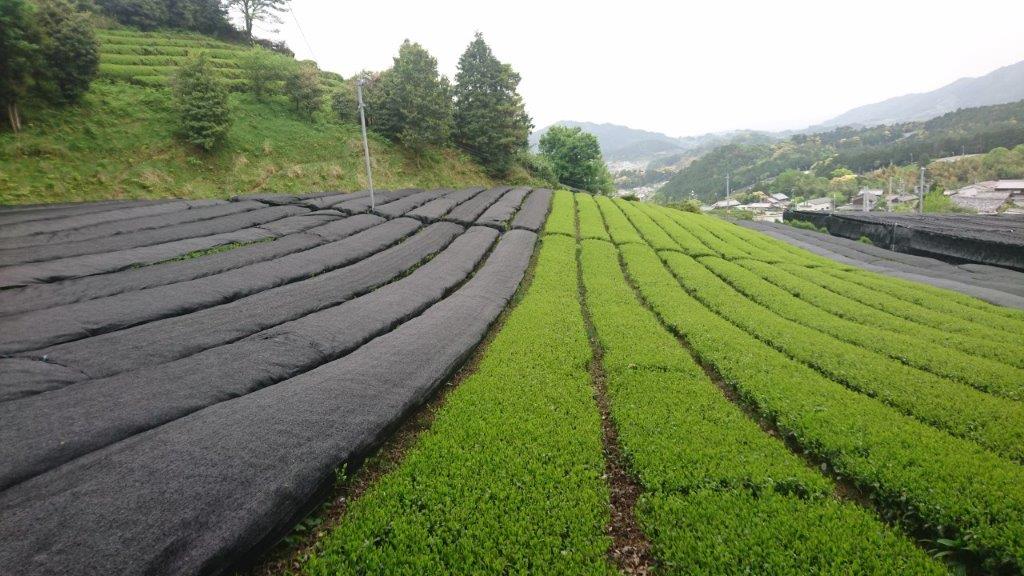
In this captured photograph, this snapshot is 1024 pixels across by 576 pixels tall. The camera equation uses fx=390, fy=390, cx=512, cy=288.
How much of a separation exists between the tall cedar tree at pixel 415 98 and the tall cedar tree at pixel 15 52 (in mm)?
23438

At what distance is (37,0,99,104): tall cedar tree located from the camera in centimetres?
2558

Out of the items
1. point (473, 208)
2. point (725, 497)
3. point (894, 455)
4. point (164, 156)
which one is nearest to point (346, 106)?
point (164, 156)

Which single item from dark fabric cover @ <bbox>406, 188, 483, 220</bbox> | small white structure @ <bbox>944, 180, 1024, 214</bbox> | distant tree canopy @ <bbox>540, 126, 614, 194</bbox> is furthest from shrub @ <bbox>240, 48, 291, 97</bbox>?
small white structure @ <bbox>944, 180, 1024, 214</bbox>

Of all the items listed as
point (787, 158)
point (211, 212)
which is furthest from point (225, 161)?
point (787, 158)

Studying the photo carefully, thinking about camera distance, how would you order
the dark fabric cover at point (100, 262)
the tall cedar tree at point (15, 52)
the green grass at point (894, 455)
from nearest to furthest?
the green grass at point (894, 455) < the dark fabric cover at point (100, 262) < the tall cedar tree at point (15, 52)

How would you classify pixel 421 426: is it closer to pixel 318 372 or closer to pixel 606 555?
pixel 318 372

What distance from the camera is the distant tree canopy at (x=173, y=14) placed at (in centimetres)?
4569

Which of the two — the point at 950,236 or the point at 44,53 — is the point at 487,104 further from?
the point at 950,236

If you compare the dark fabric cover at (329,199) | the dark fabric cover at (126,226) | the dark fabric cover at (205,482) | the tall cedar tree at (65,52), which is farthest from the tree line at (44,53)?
the dark fabric cover at (205,482)

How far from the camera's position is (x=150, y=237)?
55.9 feet

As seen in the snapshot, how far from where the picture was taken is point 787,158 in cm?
15150

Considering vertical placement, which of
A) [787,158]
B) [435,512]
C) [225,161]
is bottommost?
[435,512]

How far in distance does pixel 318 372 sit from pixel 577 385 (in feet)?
17.6

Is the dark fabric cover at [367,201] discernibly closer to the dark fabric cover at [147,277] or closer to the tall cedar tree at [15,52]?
the dark fabric cover at [147,277]
